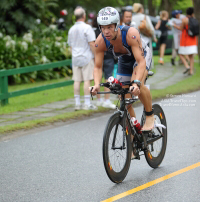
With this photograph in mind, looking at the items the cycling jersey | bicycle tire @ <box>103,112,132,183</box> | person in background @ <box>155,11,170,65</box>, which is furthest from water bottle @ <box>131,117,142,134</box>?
person in background @ <box>155,11,170,65</box>

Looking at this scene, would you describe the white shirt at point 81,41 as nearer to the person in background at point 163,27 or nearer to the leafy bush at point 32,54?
the leafy bush at point 32,54

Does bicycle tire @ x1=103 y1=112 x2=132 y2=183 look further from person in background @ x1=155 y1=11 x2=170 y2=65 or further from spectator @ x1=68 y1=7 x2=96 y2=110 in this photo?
person in background @ x1=155 y1=11 x2=170 y2=65

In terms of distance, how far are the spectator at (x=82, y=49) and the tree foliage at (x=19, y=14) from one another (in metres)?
8.91

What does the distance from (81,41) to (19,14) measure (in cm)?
934

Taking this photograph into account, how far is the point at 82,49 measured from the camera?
34.5ft

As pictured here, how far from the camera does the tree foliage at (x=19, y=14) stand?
19.0 meters

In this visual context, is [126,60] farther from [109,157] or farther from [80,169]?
[80,169]

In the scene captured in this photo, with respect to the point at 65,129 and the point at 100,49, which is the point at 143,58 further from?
the point at 65,129

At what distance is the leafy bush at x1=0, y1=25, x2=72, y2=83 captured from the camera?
51.3 ft

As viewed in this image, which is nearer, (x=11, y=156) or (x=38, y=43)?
(x=11, y=156)

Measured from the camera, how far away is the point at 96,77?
224 inches

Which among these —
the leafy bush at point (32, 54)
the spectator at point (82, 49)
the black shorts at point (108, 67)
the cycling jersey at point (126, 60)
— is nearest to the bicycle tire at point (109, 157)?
the cycling jersey at point (126, 60)

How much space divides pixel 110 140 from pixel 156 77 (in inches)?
417

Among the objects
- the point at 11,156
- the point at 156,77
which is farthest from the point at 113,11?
the point at 156,77
